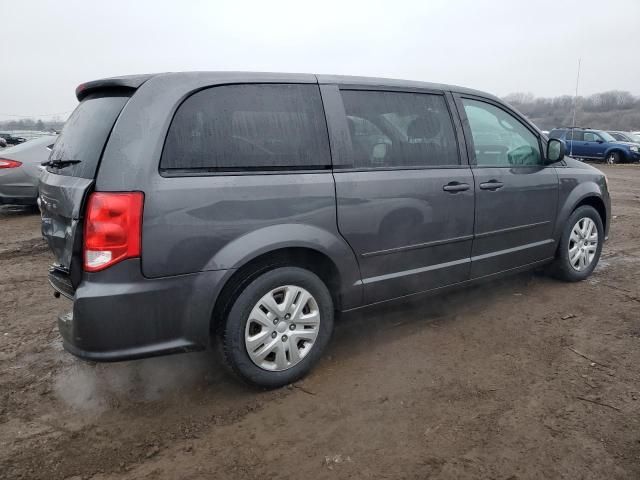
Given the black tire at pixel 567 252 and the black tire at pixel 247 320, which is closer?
the black tire at pixel 247 320

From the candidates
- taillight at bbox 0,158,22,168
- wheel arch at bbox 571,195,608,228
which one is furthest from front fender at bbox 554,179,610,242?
taillight at bbox 0,158,22,168

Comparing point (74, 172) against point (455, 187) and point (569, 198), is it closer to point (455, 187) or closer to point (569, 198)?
point (455, 187)

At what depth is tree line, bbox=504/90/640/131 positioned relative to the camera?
135 feet

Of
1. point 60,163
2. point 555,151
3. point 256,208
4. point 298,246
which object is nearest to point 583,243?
point 555,151

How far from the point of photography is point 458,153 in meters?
3.44

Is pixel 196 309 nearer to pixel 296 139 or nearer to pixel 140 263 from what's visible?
pixel 140 263

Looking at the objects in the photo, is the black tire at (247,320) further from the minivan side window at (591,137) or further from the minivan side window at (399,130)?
the minivan side window at (591,137)

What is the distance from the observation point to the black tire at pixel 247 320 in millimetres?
2553

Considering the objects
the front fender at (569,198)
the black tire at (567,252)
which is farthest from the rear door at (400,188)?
the black tire at (567,252)

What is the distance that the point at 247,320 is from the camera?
2.59m

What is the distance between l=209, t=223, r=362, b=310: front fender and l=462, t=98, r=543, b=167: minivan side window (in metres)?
1.38

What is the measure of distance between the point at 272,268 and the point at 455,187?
145cm

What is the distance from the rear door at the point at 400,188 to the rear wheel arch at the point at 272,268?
193 millimetres

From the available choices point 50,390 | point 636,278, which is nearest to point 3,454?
point 50,390
